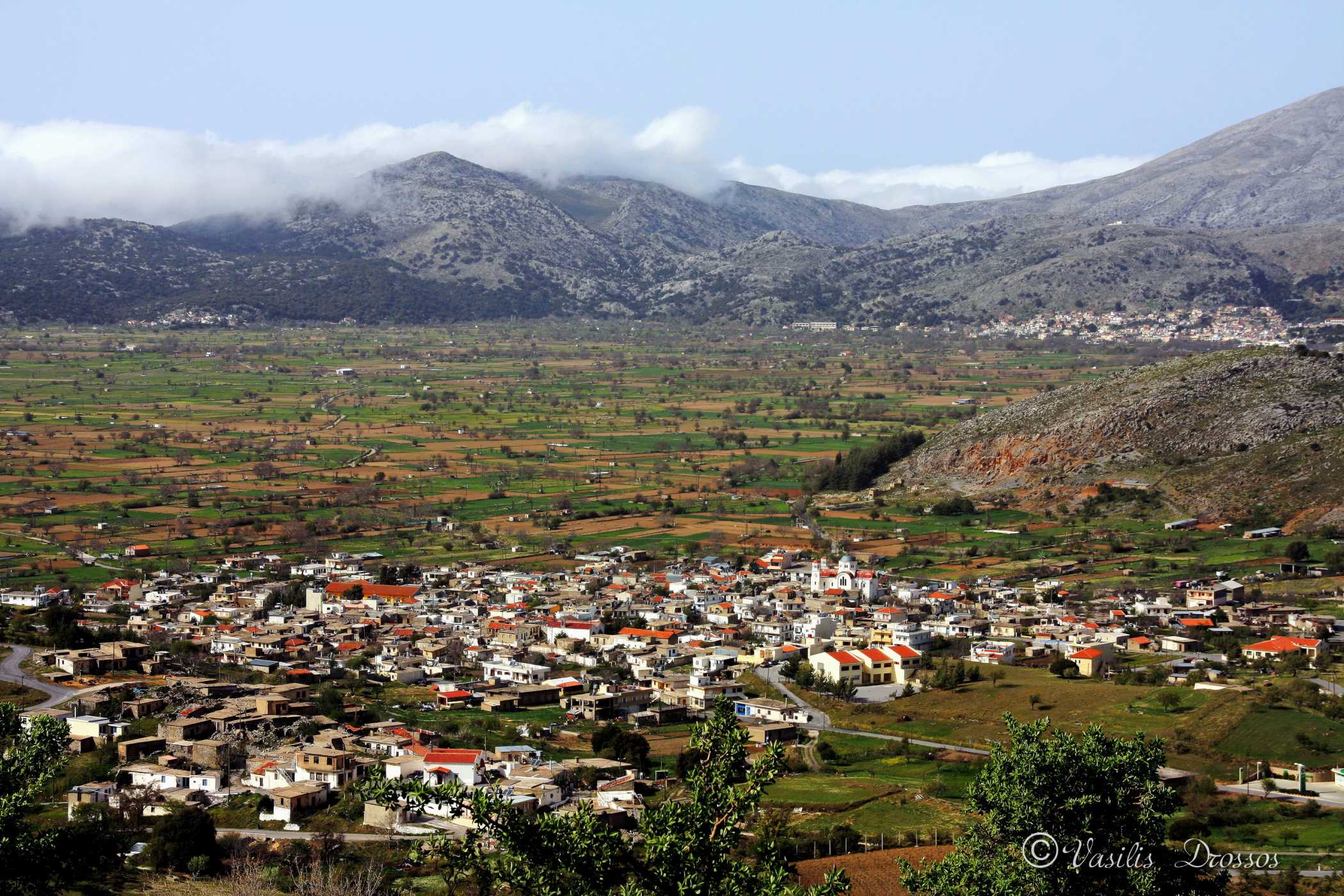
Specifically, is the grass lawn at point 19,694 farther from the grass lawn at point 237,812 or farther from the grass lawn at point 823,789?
the grass lawn at point 823,789

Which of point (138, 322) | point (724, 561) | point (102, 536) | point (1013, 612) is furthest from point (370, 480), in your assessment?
point (138, 322)

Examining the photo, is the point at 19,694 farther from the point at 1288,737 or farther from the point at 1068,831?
the point at 1288,737

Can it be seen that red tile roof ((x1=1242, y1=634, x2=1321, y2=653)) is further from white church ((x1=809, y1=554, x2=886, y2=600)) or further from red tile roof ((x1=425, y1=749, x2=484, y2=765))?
red tile roof ((x1=425, y1=749, x2=484, y2=765))

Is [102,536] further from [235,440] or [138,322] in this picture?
[138,322]

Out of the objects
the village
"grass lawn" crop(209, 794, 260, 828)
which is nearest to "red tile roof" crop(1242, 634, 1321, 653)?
the village

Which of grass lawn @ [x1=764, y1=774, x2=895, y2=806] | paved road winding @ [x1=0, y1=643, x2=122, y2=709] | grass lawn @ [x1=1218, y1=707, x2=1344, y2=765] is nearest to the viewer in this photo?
grass lawn @ [x1=764, y1=774, x2=895, y2=806]

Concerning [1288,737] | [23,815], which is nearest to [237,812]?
[23,815]

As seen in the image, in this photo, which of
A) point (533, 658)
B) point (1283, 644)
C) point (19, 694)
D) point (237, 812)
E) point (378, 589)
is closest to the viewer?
point (237, 812)
